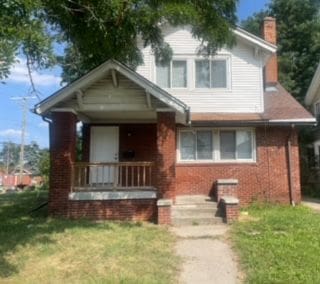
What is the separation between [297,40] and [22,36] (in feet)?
85.3

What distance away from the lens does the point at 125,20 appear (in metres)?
10.0

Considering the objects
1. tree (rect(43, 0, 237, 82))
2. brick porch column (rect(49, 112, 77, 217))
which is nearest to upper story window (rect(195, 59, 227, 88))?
tree (rect(43, 0, 237, 82))

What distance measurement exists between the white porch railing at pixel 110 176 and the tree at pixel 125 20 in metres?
3.42

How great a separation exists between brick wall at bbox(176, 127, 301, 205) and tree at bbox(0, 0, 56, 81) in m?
7.98

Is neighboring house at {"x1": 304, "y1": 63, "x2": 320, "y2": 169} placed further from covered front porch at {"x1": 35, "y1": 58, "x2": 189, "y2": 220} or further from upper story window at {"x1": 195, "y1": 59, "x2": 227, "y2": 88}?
covered front porch at {"x1": 35, "y1": 58, "x2": 189, "y2": 220}

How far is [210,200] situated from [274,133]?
12.6 feet

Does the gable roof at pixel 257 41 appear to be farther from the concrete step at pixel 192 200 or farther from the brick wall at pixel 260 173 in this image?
the concrete step at pixel 192 200

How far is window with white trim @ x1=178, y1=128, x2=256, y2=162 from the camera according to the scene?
16.3 meters

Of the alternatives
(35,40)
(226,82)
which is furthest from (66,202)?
(226,82)

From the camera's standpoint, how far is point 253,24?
108 feet

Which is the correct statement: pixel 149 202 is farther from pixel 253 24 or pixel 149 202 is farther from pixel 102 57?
pixel 253 24

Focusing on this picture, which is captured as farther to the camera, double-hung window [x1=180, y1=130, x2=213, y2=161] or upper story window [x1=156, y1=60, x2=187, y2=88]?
upper story window [x1=156, y1=60, x2=187, y2=88]

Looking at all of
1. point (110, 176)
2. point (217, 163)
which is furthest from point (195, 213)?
point (110, 176)

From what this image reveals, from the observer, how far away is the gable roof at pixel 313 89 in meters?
24.2
